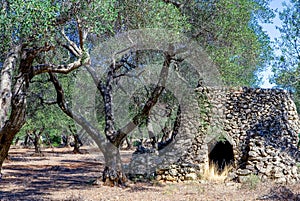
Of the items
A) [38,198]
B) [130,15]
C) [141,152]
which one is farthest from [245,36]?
[38,198]

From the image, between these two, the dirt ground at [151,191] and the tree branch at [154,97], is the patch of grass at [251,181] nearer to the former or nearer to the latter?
the dirt ground at [151,191]

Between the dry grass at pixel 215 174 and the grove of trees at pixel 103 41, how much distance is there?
300cm

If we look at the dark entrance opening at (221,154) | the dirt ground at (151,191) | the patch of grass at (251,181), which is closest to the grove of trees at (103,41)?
the dirt ground at (151,191)

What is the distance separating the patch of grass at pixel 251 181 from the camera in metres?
10.1

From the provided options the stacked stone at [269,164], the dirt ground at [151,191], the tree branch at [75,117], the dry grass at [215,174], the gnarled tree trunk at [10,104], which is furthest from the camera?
the dry grass at [215,174]

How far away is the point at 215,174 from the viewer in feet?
39.9

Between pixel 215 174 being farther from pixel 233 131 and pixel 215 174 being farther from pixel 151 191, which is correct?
pixel 151 191

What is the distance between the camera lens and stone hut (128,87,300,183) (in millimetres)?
11883

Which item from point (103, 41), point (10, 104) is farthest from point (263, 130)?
point (10, 104)

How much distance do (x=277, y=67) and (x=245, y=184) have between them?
7354 millimetres

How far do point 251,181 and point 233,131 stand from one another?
2.43 metres

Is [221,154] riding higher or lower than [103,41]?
lower

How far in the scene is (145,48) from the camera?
433 inches

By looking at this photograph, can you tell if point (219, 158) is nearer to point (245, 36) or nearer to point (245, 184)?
point (245, 184)
